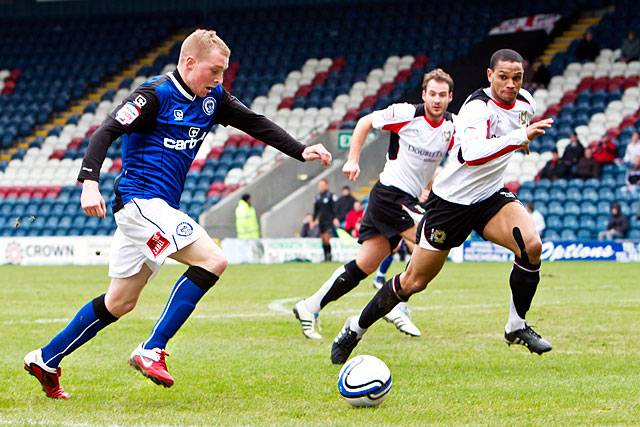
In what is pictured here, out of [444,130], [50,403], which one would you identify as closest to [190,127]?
[50,403]

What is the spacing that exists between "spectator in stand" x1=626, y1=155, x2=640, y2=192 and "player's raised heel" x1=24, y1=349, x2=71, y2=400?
21.1 metres

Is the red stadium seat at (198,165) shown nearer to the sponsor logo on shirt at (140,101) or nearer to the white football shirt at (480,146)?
the white football shirt at (480,146)

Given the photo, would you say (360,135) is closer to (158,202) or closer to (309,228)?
(158,202)

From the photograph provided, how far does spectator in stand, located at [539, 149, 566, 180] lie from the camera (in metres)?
27.1

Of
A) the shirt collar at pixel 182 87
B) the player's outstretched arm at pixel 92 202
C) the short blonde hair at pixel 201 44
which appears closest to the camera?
the player's outstretched arm at pixel 92 202

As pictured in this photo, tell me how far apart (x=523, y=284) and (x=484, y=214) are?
0.60 metres

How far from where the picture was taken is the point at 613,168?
2694cm

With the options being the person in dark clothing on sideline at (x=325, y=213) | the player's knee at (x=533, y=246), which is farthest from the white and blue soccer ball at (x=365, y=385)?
the person in dark clothing on sideline at (x=325, y=213)

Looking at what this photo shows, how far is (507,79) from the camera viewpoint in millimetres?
7996

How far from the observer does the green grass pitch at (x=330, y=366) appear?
6.17 meters

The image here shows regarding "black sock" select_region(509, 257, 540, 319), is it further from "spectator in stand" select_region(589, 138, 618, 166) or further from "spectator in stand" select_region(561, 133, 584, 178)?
"spectator in stand" select_region(589, 138, 618, 166)

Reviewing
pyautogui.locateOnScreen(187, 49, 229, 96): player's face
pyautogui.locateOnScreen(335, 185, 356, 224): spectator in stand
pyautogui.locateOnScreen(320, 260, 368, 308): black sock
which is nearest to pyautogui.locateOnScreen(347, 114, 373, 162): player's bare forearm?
pyautogui.locateOnScreen(320, 260, 368, 308): black sock

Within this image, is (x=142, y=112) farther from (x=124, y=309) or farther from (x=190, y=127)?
(x=124, y=309)

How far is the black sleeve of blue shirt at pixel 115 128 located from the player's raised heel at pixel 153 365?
41.2 inches
